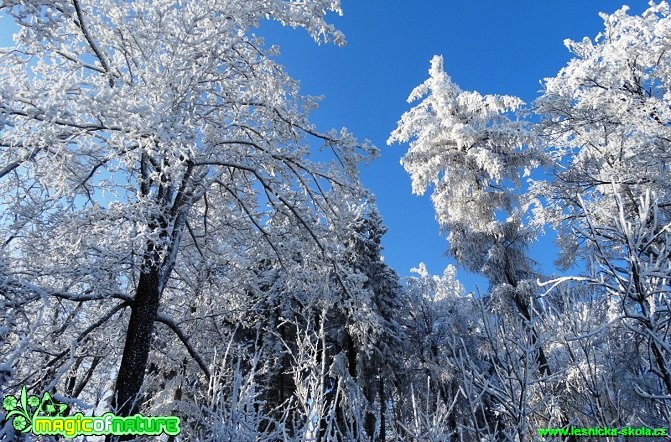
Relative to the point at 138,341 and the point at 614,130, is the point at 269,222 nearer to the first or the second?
the point at 138,341

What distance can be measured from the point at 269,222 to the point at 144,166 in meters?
2.45

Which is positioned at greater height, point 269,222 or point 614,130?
point 614,130

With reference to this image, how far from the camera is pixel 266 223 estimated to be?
27.0 ft

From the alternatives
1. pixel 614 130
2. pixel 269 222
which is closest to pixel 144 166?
pixel 269 222

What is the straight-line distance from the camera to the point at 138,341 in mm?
6145

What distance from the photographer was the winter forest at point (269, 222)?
12.3 feet

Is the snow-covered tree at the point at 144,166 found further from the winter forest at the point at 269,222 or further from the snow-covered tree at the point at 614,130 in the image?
the snow-covered tree at the point at 614,130

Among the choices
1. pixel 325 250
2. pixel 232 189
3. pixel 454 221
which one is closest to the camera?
pixel 325 250

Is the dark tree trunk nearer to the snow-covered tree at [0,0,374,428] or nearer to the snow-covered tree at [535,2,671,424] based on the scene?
the snow-covered tree at [0,0,374,428]

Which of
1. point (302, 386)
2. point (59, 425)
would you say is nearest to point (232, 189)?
point (302, 386)

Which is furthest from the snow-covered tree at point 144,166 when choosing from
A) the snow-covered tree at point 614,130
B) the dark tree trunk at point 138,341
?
the snow-covered tree at point 614,130

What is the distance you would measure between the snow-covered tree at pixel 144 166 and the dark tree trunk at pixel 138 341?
0.02 metres

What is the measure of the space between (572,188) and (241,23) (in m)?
8.02

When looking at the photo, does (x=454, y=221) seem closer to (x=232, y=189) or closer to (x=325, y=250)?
(x=325, y=250)
